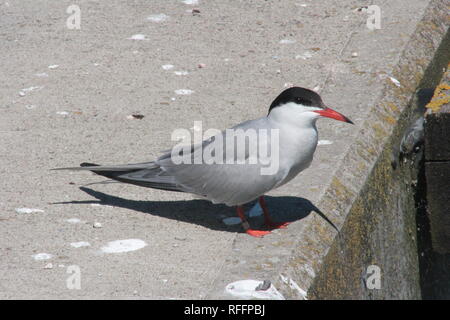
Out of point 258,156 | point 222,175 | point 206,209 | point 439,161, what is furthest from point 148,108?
point 439,161

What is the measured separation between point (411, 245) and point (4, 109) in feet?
9.41

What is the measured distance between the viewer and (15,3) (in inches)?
Answer: 278

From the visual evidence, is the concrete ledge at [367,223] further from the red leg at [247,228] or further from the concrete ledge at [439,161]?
the concrete ledge at [439,161]

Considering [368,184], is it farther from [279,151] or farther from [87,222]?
[87,222]

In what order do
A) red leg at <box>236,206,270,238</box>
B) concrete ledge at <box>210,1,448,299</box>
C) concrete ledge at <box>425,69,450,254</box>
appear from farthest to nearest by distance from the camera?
concrete ledge at <box>425,69,450,254</box> → red leg at <box>236,206,270,238</box> → concrete ledge at <box>210,1,448,299</box>

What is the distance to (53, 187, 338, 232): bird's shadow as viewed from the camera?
418cm

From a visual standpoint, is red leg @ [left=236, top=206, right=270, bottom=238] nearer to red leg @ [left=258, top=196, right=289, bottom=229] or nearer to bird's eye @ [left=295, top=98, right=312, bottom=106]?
red leg @ [left=258, top=196, right=289, bottom=229]

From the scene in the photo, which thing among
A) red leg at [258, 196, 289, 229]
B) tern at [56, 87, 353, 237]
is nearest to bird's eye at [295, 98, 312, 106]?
tern at [56, 87, 353, 237]

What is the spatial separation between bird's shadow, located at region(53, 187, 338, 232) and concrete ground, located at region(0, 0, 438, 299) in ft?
0.04

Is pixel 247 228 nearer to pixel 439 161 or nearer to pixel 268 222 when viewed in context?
pixel 268 222

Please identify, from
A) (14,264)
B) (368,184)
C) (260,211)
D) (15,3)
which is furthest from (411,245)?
(15,3)

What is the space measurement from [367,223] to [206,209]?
3.08ft

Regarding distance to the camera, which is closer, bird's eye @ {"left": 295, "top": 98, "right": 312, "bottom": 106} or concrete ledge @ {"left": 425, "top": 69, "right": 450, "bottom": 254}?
bird's eye @ {"left": 295, "top": 98, "right": 312, "bottom": 106}

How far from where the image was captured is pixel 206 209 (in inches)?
172
